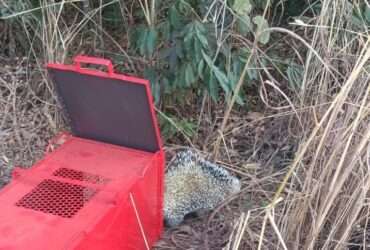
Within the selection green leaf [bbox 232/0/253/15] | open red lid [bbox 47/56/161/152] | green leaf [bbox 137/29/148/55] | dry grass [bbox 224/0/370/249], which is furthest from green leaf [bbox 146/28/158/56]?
dry grass [bbox 224/0/370/249]

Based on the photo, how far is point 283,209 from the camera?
1.60 m

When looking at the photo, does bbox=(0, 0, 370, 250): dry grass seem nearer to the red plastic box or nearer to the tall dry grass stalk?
the tall dry grass stalk

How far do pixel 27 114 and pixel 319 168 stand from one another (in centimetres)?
144

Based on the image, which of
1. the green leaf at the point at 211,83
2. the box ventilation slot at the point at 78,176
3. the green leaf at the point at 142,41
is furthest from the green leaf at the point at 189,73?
the box ventilation slot at the point at 78,176

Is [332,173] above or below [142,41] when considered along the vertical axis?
below

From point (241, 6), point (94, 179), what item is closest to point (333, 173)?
point (94, 179)

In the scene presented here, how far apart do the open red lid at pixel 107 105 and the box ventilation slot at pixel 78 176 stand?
0.54ft

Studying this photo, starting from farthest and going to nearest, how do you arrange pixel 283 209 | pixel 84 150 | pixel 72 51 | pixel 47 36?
pixel 72 51
pixel 47 36
pixel 84 150
pixel 283 209

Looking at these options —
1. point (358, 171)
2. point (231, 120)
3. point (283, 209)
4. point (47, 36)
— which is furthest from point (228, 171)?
point (47, 36)

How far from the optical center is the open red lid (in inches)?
61.7

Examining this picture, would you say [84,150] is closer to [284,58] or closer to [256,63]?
[256,63]

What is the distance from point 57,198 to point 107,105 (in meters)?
0.31

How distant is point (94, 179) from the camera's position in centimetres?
161

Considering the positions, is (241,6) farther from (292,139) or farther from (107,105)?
(107,105)
